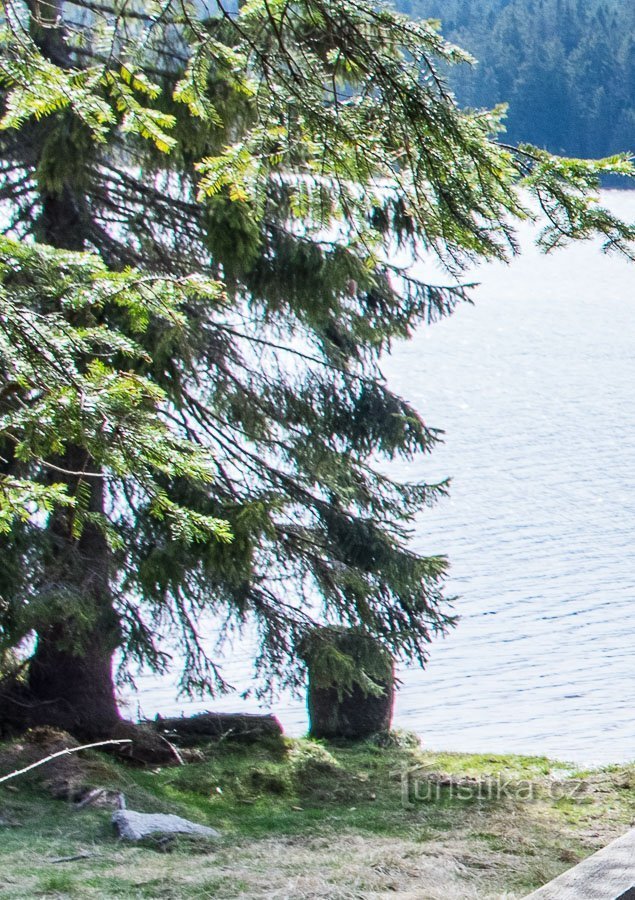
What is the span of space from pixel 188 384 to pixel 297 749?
10.1 ft

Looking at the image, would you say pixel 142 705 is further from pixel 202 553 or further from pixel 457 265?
pixel 457 265

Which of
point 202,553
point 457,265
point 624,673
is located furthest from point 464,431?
point 457,265

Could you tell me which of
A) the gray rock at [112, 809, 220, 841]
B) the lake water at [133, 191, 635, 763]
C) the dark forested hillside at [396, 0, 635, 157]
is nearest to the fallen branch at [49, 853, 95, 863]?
the gray rock at [112, 809, 220, 841]

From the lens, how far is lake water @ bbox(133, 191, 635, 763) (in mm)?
11375

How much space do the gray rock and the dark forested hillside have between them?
55873mm

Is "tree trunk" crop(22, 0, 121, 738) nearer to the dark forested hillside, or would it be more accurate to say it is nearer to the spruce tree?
the spruce tree

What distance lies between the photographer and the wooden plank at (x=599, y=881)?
1.94 metres

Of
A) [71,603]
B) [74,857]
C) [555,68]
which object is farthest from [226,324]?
[555,68]

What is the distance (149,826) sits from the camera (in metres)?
5.55

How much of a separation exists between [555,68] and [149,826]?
205ft

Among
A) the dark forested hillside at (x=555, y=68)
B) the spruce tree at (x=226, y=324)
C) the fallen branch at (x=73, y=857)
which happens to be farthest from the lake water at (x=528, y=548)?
the dark forested hillside at (x=555, y=68)

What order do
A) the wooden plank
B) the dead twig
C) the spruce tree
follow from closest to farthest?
the wooden plank, the spruce tree, the dead twig

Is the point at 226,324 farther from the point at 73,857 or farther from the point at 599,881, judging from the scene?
the point at 599,881

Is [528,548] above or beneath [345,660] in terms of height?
above
